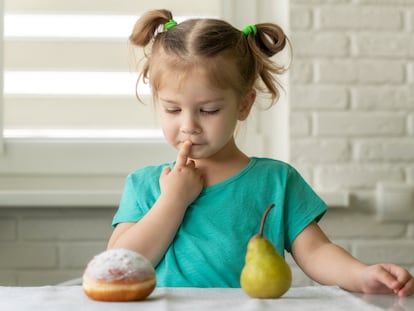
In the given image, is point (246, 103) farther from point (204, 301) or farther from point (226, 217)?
point (204, 301)

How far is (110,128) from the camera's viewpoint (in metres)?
2.71

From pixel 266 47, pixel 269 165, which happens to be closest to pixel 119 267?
pixel 269 165

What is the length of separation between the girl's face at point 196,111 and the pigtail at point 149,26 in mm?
223

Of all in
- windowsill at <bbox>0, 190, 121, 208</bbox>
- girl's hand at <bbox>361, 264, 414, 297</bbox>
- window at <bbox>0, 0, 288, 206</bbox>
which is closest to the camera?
girl's hand at <bbox>361, 264, 414, 297</bbox>

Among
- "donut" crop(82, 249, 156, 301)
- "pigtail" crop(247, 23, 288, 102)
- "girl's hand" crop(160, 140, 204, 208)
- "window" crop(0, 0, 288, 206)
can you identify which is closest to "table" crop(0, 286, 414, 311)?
"donut" crop(82, 249, 156, 301)

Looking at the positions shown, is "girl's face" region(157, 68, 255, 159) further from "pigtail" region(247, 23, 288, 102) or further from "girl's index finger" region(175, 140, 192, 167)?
"pigtail" region(247, 23, 288, 102)

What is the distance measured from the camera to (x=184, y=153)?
1.54 meters

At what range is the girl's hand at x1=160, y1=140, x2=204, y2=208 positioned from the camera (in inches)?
60.9

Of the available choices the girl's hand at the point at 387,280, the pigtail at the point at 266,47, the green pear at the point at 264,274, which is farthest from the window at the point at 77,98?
the green pear at the point at 264,274

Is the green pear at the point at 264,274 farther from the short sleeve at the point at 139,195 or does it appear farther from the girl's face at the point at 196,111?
the short sleeve at the point at 139,195

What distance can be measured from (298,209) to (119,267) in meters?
0.60

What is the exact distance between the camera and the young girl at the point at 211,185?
1509mm

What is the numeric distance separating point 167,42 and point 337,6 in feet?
Result: 3.51

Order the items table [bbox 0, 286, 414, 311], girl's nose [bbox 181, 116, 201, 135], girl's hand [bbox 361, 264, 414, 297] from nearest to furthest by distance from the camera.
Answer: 1. table [bbox 0, 286, 414, 311]
2. girl's hand [bbox 361, 264, 414, 297]
3. girl's nose [bbox 181, 116, 201, 135]
